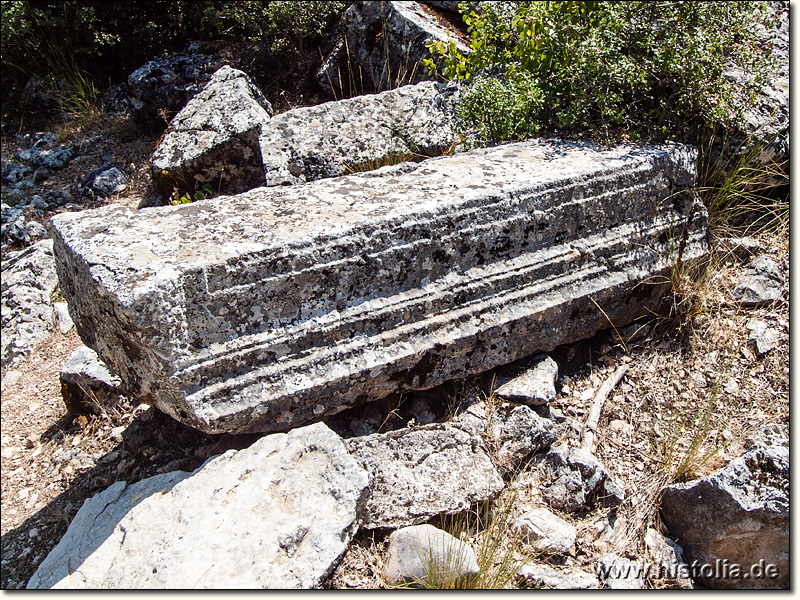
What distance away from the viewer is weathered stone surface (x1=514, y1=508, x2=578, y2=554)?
222cm

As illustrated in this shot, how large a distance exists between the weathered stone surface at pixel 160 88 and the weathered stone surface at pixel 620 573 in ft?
14.6

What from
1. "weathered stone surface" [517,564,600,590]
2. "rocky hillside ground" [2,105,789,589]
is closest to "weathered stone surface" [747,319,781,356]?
"rocky hillside ground" [2,105,789,589]

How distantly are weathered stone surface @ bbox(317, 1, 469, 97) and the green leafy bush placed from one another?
1.01 meters

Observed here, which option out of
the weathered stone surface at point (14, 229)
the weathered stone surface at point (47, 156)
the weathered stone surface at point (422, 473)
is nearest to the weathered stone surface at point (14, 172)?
the weathered stone surface at point (47, 156)

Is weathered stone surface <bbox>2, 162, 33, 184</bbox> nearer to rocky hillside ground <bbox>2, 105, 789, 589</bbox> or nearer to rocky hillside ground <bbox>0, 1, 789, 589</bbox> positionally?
rocky hillside ground <bbox>0, 1, 789, 589</bbox>

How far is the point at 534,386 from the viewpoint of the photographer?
2.71m

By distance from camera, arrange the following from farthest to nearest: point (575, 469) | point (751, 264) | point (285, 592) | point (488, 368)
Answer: point (751, 264), point (488, 368), point (575, 469), point (285, 592)

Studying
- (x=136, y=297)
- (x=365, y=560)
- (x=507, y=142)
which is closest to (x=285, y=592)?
(x=365, y=560)

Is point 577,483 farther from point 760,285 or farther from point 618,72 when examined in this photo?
point 618,72

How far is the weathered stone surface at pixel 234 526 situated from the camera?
1949 mm

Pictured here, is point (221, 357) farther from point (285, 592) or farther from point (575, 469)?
point (575, 469)

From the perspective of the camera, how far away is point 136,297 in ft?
6.80

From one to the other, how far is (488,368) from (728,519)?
105 cm

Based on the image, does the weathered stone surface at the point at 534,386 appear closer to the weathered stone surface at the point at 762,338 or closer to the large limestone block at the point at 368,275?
the large limestone block at the point at 368,275
